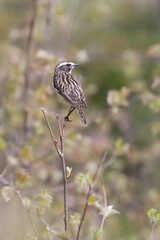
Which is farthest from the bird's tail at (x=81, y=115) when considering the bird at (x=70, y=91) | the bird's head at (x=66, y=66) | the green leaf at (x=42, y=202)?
the bird's head at (x=66, y=66)

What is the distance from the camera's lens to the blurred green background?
170 inches

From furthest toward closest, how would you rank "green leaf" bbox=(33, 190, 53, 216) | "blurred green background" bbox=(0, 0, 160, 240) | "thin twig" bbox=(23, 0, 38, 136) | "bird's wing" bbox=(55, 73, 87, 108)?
"thin twig" bbox=(23, 0, 38, 136) → "blurred green background" bbox=(0, 0, 160, 240) → "bird's wing" bbox=(55, 73, 87, 108) → "green leaf" bbox=(33, 190, 53, 216)

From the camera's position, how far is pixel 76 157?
6.71m

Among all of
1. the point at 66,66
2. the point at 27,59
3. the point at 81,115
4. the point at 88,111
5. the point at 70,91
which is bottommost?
the point at 81,115

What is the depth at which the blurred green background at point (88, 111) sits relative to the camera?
4.32 meters

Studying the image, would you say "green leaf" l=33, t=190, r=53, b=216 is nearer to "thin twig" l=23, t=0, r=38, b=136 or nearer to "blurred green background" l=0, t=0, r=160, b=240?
"blurred green background" l=0, t=0, r=160, b=240

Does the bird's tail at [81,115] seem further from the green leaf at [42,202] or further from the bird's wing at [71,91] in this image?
the green leaf at [42,202]

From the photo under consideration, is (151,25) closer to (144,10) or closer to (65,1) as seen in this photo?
(144,10)

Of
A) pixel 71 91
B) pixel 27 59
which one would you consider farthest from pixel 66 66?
pixel 27 59

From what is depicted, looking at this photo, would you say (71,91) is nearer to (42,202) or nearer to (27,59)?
(42,202)

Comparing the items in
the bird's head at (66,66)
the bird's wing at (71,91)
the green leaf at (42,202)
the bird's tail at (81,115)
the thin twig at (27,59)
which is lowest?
the green leaf at (42,202)

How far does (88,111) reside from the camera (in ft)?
26.0

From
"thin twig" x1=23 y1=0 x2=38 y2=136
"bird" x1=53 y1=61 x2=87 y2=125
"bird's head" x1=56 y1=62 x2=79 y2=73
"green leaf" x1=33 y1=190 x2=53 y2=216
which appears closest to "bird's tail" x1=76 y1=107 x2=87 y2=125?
"bird" x1=53 y1=61 x2=87 y2=125

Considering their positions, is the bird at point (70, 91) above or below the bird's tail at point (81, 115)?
above
